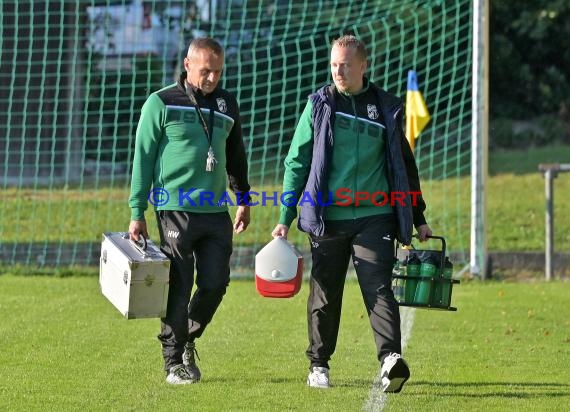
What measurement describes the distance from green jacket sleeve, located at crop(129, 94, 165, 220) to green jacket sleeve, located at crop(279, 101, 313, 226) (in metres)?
0.76

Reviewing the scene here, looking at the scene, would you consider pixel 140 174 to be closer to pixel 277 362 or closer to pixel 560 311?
pixel 277 362

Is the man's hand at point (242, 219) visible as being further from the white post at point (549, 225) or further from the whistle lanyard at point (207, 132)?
the white post at point (549, 225)

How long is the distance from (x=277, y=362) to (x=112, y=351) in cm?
115

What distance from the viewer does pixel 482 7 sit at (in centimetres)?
1258

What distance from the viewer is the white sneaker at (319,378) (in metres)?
7.03

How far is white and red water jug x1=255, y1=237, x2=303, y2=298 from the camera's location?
6844 millimetres

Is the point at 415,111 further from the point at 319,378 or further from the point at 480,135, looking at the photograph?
the point at 319,378

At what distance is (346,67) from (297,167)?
Answer: 627 millimetres

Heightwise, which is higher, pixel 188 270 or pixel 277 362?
pixel 188 270

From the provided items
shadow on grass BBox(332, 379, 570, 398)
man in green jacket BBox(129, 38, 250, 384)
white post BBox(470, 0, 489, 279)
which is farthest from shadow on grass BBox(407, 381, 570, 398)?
white post BBox(470, 0, 489, 279)

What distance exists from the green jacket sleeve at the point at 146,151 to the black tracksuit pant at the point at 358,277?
977 millimetres

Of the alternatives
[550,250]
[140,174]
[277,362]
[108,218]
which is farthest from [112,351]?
[108,218]

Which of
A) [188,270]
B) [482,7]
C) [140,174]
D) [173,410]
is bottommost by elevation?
[173,410]

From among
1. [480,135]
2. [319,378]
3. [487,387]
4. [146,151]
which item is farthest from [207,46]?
[480,135]
